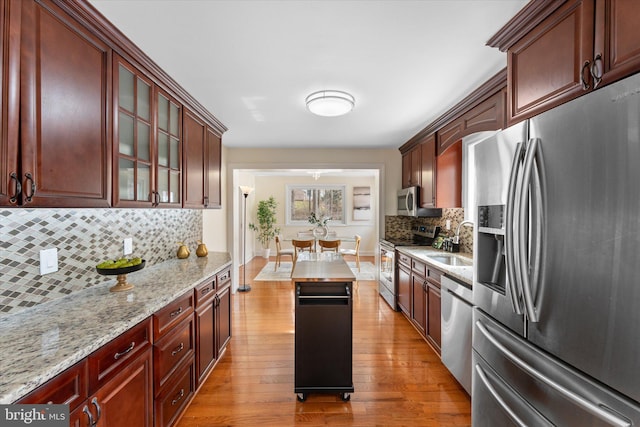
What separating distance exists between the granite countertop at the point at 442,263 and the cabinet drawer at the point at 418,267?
0.07 meters

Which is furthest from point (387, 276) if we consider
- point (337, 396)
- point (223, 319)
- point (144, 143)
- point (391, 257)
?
point (144, 143)

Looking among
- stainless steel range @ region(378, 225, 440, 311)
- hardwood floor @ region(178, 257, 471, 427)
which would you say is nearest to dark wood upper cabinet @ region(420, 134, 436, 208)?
stainless steel range @ region(378, 225, 440, 311)

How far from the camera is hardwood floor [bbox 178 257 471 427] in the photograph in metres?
1.94

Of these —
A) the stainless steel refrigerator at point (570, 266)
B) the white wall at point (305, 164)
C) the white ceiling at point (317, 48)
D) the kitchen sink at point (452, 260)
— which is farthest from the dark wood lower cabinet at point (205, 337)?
the white wall at point (305, 164)

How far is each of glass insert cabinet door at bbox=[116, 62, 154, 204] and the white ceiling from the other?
0.24m

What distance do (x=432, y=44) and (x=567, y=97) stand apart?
87 cm

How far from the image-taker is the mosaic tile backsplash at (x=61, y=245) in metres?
1.37

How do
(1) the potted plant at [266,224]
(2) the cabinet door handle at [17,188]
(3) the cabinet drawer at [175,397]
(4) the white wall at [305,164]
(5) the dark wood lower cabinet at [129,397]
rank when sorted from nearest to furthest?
(2) the cabinet door handle at [17,188]
(5) the dark wood lower cabinet at [129,397]
(3) the cabinet drawer at [175,397]
(4) the white wall at [305,164]
(1) the potted plant at [266,224]

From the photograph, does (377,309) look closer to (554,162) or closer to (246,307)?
(246,307)

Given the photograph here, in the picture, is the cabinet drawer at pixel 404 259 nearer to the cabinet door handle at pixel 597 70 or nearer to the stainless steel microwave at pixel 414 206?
the stainless steel microwave at pixel 414 206

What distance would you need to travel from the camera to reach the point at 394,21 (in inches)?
61.4

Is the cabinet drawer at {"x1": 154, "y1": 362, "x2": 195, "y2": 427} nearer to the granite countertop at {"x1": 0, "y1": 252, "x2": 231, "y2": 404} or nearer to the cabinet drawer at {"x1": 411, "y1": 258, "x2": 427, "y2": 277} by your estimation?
the granite countertop at {"x1": 0, "y1": 252, "x2": 231, "y2": 404}

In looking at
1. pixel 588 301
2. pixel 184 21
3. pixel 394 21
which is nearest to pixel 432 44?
pixel 394 21

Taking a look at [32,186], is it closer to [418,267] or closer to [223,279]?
[223,279]
